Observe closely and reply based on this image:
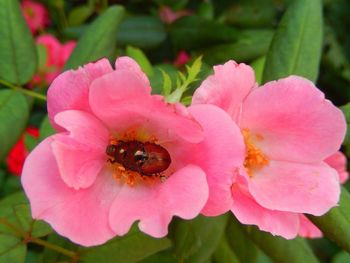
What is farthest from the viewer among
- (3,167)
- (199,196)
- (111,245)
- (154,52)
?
(154,52)

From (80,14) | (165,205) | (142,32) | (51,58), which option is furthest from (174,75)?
(80,14)

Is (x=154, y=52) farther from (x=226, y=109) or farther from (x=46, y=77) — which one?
(x=226, y=109)

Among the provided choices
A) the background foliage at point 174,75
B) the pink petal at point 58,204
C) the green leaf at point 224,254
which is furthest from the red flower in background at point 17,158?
the pink petal at point 58,204

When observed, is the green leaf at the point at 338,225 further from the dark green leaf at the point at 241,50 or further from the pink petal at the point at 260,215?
the dark green leaf at the point at 241,50

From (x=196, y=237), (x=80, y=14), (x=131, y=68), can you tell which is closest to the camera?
(x=131, y=68)

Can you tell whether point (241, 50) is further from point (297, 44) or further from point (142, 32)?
point (297, 44)

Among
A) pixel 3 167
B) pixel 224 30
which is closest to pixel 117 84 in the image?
pixel 224 30
